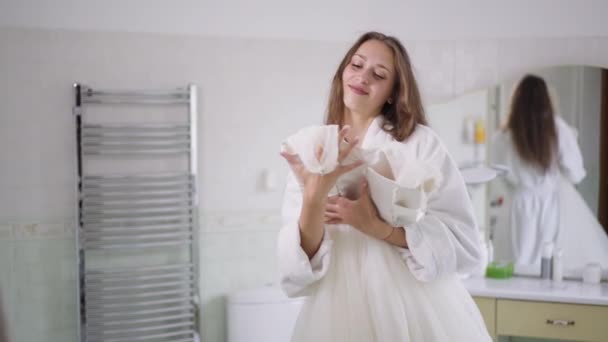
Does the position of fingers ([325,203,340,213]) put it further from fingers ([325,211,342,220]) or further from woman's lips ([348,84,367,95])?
woman's lips ([348,84,367,95])

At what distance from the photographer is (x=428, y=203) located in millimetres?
1702

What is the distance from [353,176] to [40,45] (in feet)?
6.66

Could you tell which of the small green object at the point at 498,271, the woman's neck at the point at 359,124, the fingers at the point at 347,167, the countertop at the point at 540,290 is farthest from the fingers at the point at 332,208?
the small green object at the point at 498,271

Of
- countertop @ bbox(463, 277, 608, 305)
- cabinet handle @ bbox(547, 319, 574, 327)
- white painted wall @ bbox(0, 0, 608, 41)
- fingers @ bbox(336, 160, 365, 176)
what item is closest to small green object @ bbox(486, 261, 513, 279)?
countertop @ bbox(463, 277, 608, 305)

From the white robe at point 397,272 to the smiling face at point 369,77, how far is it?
0.13 m

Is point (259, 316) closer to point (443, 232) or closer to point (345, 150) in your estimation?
point (443, 232)

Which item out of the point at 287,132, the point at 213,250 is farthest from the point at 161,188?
the point at 287,132

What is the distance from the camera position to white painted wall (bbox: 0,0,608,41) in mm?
3104

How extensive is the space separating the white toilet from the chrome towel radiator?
231mm

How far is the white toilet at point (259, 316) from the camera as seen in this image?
10.4 ft

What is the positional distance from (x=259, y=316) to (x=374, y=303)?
1.61m

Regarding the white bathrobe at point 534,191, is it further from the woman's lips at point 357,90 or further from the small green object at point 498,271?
the woman's lips at point 357,90

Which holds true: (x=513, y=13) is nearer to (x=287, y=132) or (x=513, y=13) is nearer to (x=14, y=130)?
(x=287, y=132)

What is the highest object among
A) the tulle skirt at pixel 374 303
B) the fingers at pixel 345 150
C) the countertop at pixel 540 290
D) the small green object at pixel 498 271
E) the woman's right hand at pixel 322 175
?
the fingers at pixel 345 150
